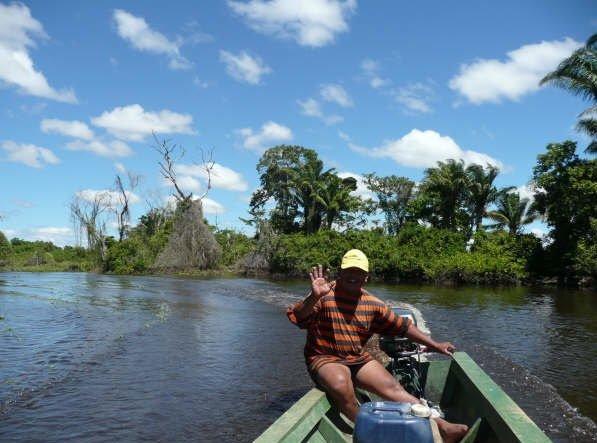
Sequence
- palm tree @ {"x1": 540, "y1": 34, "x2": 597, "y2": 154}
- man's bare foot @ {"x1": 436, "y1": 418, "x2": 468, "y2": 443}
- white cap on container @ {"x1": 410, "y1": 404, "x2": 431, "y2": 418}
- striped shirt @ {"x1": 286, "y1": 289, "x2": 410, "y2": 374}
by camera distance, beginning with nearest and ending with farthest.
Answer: white cap on container @ {"x1": 410, "y1": 404, "x2": 431, "y2": 418} → man's bare foot @ {"x1": 436, "y1": 418, "x2": 468, "y2": 443} → striped shirt @ {"x1": 286, "y1": 289, "x2": 410, "y2": 374} → palm tree @ {"x1": 540, "y1": 34, "x2": 597, "y2": 154}

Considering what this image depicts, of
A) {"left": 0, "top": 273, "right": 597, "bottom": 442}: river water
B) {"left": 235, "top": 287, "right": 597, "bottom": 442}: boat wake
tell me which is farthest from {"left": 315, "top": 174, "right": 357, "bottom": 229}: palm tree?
{"left": 235, "top": 287, "right": 597, "bottom": 442}: boat wake

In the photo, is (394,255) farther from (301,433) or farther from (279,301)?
(301,433)

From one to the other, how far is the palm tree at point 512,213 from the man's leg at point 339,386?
37.8 m

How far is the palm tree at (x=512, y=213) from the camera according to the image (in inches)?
1545

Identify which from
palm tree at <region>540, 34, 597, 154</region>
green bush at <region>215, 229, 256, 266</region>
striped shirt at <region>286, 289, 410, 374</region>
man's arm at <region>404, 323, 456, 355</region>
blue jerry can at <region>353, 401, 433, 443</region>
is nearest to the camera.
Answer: blue jerry can at <region>353, 401, 433, 443</region>

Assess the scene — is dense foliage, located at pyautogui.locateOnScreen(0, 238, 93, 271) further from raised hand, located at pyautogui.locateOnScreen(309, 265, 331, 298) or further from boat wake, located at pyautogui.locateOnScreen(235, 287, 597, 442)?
raised hand, located at pyautogui.locateOnScreen(309, 265, 331, 298)

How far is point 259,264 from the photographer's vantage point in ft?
138

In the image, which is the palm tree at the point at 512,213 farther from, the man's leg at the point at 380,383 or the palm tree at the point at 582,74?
the man's leg at the point at 380,383

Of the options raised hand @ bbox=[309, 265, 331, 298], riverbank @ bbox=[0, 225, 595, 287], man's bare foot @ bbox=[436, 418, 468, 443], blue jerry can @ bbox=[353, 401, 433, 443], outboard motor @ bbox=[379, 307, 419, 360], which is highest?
riverbank @ bbox=[0, 225, 595, 287]

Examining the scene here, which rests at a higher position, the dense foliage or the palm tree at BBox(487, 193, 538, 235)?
the palm tree at BBox(487, 193, 538, 235)

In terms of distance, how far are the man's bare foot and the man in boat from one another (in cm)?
37

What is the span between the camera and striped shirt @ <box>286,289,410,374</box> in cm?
472

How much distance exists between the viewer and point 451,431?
4.12m

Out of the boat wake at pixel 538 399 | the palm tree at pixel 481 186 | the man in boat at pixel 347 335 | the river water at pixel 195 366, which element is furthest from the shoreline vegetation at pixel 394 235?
the man in boat at pixel 347 335
